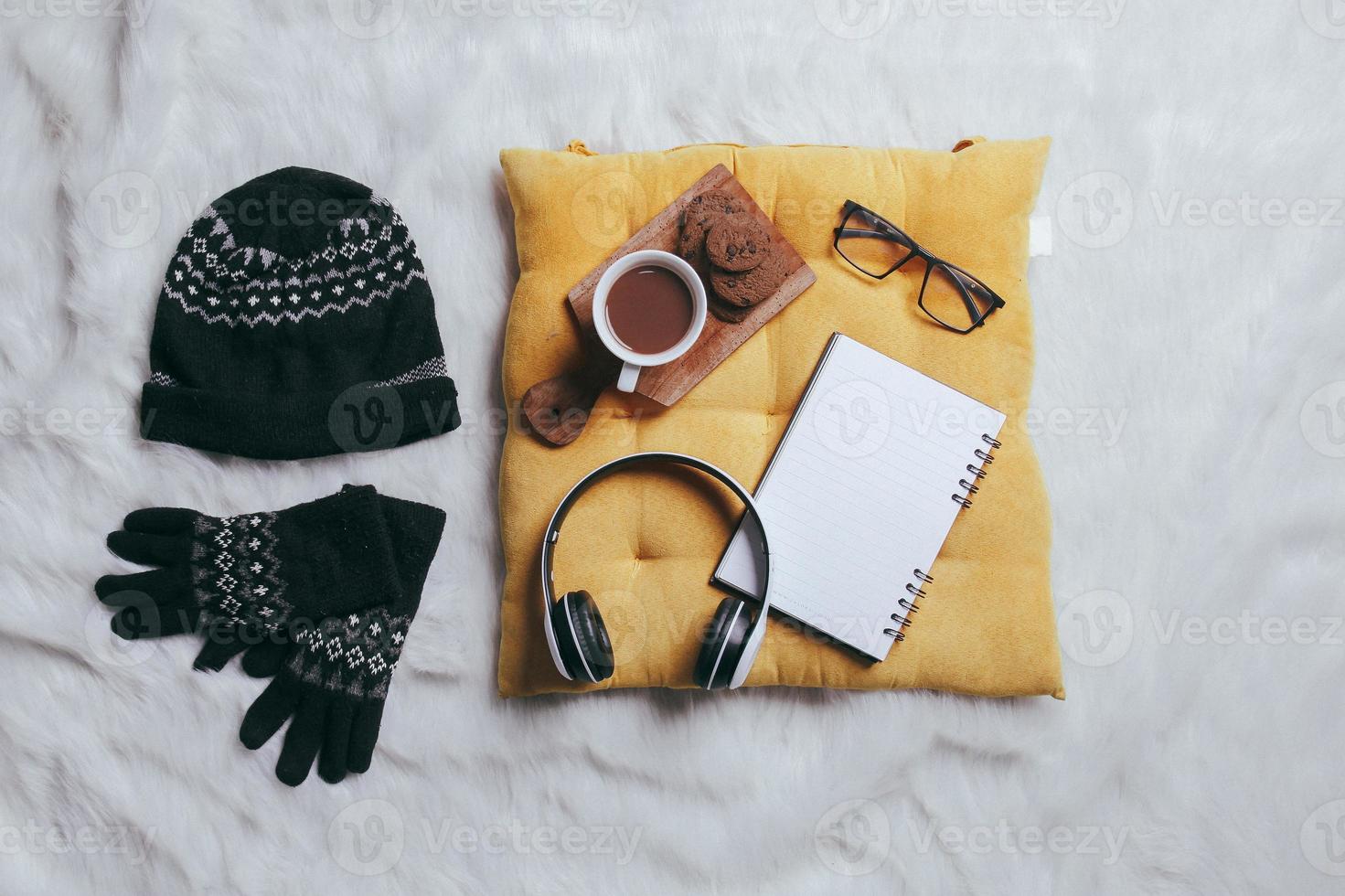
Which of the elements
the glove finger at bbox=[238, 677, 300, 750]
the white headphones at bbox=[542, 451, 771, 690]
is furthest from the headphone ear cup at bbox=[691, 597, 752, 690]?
the glove finger at bbox=[238, 677, 300, 750]

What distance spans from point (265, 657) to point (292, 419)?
257mm

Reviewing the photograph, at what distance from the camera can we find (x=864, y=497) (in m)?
0.81

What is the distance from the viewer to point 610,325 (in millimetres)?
771

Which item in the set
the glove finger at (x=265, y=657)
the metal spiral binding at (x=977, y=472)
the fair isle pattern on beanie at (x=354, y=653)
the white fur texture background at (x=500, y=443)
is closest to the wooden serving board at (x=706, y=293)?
the white fur texture background at (x=500, y=443)

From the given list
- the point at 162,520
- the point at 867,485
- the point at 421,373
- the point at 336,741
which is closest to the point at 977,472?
the point at 867,485

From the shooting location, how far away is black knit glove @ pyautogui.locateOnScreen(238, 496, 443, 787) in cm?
85

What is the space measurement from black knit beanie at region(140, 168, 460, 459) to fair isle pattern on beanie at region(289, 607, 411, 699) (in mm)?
A: 186

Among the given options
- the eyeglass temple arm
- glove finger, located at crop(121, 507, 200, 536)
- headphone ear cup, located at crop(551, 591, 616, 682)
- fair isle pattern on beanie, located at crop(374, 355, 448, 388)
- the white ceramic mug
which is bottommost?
glove finger, located at crop(121, 507, 200, 536)

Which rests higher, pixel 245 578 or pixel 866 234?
pixel 866 234

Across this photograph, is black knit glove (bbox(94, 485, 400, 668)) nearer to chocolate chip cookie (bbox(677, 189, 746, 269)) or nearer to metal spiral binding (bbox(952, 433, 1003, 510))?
chocolate chip cookie (bbox(677, 189, 746, 269))

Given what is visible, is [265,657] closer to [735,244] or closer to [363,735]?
[363,735]

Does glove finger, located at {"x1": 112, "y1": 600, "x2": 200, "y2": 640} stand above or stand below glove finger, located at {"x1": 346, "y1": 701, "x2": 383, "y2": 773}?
above

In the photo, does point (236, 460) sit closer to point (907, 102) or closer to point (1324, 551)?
point (907, 102)

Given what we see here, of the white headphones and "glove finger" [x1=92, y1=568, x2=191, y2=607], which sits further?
"glove finger" [x1=92, y1=568, x2=191, y2=607]
